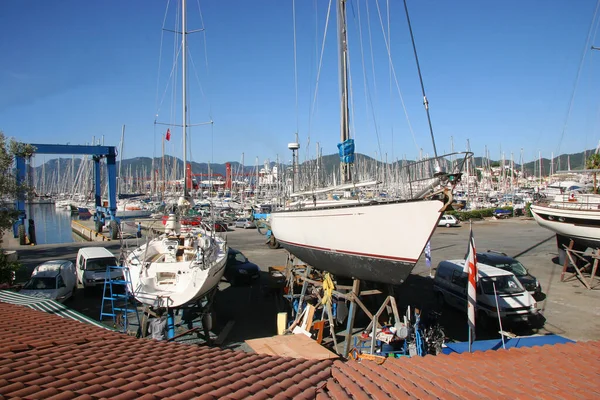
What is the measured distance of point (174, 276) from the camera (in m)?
10.9

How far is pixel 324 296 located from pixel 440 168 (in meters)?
4.57

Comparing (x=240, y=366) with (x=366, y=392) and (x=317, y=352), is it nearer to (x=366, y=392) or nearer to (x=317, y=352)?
(x=366, y=392)

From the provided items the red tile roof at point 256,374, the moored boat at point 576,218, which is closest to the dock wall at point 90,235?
the red tile roof at point 256,374

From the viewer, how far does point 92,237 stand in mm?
33594

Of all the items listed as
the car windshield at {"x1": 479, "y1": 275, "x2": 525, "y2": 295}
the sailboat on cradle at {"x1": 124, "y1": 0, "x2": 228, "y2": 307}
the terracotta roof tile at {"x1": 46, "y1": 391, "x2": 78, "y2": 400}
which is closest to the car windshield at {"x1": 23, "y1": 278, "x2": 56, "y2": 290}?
the sailboat on cradle at {"x1": 124, "y1": 0, "x2": 228, "y2": 307}

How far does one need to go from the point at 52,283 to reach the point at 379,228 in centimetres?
1153

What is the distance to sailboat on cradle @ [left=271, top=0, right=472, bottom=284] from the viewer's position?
7.98 meters

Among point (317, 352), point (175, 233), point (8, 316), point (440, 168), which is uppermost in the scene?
point (440, 168)

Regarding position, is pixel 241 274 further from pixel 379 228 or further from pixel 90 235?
pixel 90 235

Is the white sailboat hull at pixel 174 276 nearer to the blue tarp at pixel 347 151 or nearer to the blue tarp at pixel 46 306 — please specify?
the blue tarp at pixel 46 306

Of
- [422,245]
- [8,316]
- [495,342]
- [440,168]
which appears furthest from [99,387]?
[495,342]

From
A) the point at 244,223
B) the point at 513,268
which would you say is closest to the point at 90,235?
the point at 244,223

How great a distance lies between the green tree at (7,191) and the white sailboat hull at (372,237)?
11.4 meters

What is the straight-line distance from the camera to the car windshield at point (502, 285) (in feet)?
36.7
